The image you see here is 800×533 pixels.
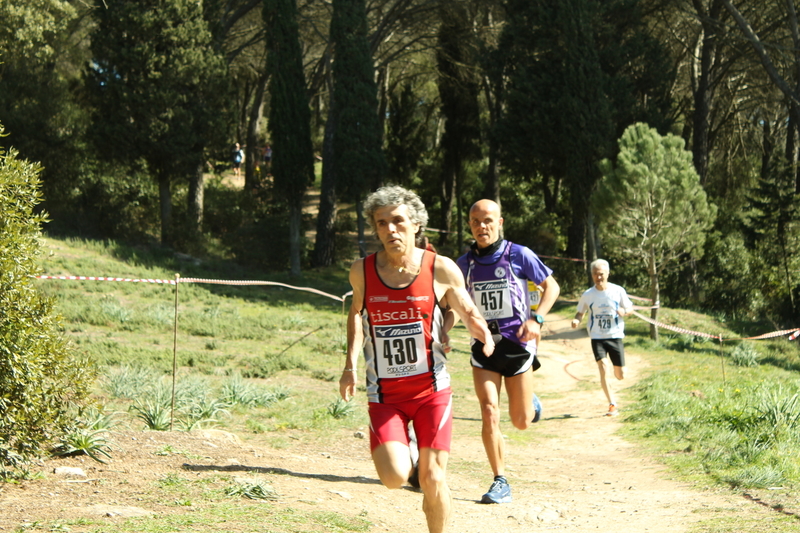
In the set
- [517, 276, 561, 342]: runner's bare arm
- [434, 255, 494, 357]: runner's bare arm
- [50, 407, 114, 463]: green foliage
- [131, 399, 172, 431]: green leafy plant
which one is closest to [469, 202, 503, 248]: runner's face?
[517, 276, 561, 342]: runner's bare arm

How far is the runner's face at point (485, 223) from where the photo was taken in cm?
628

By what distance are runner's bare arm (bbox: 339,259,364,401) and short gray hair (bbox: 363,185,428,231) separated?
33 centimetres

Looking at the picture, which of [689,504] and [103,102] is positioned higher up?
[103,102]

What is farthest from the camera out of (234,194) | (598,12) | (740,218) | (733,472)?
(234,194)

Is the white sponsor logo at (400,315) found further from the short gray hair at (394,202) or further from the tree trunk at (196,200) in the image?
the tree trunk at (196,200)

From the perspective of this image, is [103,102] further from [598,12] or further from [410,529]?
[410,529]

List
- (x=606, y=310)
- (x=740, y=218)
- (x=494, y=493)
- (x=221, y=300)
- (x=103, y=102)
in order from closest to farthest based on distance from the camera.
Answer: (x=494, y=493) → (x=606, y=310) → (x=221, y=300) → (x=103, y=102) → (x=740, y=218)

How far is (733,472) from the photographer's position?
6.75 meters

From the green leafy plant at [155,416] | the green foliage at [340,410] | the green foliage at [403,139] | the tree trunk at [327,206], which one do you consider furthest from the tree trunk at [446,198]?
the green leafy plant at [155,416]

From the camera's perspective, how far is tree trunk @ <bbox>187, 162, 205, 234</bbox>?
25984mm

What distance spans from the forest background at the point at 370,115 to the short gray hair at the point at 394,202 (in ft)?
49.7

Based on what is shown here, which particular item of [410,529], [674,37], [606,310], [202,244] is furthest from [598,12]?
[410,529]

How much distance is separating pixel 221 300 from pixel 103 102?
9.01m

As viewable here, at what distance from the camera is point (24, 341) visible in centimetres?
535
